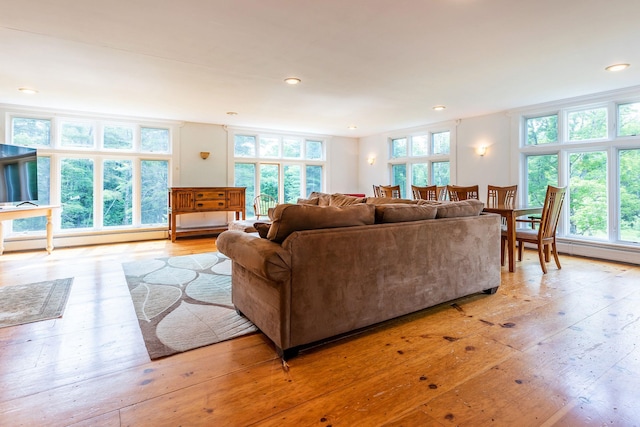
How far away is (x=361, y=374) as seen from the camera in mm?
1808

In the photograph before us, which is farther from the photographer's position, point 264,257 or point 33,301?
point 33,301

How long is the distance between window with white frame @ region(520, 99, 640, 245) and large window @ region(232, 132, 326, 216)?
455 cm

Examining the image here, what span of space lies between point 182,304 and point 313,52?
260 centimetres

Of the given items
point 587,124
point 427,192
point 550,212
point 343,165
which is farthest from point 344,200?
point 343,165

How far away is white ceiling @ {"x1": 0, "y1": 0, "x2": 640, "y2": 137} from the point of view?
2.38 meters

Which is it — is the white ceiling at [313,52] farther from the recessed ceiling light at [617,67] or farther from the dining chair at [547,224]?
the dining chair at [547,224]

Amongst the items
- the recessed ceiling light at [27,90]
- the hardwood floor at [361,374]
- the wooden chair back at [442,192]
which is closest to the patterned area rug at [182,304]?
the hardwood floor at [361,374]

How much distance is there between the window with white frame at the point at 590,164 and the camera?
442 cm

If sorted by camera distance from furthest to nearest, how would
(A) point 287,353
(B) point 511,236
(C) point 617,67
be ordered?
1. (B) point 511,236
2. (C) point 617,67
3. (A) point 287,353

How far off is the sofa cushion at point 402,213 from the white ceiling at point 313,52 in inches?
56.4

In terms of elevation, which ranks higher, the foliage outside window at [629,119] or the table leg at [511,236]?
the foliage outside window at [629,119]

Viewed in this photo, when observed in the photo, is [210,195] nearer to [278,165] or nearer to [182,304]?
[278,165]

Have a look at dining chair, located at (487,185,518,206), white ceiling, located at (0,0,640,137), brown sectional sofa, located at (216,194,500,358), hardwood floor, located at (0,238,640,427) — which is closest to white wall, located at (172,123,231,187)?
white ceiling, located at (0,0,640,137)

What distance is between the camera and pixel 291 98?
4805 millimetres
